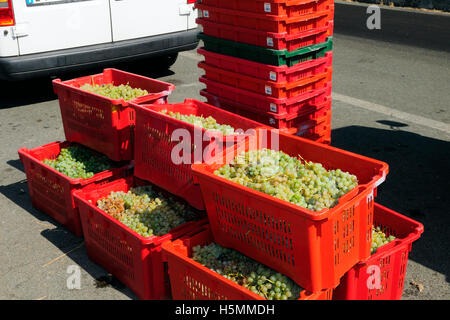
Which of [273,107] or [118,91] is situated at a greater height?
[118,91]

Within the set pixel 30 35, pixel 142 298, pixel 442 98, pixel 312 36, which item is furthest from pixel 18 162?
pixel 442 98

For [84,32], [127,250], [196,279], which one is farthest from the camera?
[84,32]

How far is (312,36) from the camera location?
511 centimetres

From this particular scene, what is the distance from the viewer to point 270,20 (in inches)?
185

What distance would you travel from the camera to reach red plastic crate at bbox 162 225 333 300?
3357 mm

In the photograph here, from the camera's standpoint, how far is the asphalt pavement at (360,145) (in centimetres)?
434

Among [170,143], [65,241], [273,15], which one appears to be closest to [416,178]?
[273,15]

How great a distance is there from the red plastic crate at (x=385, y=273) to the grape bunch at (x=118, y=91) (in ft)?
8.73

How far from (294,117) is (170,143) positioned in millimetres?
1282

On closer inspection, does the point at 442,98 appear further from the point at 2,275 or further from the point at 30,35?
the point at 2,275

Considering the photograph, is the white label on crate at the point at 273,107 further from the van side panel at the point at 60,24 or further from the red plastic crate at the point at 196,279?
the van side panel at the point at 60,24

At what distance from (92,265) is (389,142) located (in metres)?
3.84

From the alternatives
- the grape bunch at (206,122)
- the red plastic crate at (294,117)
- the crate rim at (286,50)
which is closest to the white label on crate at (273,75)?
the crate rim at (286,50)

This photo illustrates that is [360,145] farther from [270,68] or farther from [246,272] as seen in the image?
[246,272]
